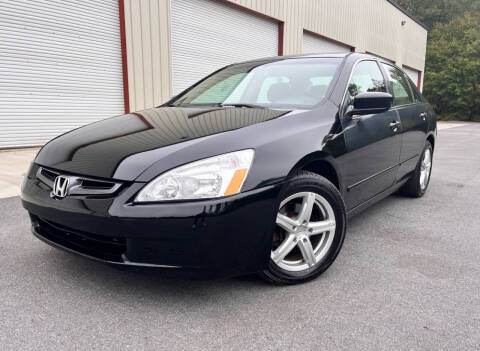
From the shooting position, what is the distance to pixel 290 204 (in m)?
2.22

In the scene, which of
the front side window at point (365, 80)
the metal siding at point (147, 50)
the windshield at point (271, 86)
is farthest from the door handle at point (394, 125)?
the metal siding at point (147, 50)

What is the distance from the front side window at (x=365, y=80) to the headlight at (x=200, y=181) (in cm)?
124

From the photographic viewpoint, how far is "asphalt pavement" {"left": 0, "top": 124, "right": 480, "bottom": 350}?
169 centimetres

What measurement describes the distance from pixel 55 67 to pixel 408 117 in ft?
20.8

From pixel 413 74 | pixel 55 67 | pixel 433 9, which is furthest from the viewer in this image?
pixel 433 9

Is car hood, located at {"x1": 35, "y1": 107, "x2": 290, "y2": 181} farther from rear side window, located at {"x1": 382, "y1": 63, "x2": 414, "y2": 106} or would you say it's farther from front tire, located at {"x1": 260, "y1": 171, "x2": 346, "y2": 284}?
rear side window, located at {"x1": 382, "y1": 63, "x2": 414, "y2": 106}

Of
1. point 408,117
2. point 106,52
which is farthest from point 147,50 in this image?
point 408,117

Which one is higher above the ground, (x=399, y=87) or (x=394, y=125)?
(x=399, y=87)

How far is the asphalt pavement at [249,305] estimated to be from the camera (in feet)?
5.55

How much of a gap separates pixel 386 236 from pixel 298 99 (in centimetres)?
129

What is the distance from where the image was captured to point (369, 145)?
281cm

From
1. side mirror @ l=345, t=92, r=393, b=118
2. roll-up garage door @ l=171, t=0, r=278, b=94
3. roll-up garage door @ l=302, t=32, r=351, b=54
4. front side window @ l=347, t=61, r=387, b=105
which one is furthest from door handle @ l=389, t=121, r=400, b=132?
roll-up garage door @ l=302, t=32, r=351, b=54

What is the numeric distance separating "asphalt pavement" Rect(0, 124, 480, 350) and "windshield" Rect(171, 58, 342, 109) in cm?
114

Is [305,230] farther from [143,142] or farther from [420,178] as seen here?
[420,178]
